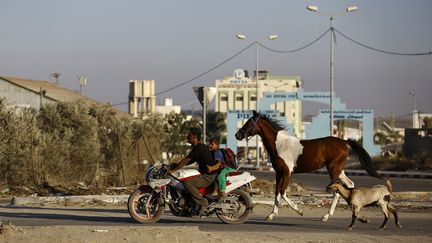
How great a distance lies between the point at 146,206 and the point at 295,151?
347 centimetres

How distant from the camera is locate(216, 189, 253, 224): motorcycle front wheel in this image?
1731cm

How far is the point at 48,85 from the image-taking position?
76688 millimetres

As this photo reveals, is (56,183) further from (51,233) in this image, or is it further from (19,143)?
(51,233)

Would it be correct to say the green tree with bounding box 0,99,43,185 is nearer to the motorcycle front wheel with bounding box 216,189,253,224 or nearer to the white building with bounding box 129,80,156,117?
the motorcycle front wheel with bounding box 216,189,253,224

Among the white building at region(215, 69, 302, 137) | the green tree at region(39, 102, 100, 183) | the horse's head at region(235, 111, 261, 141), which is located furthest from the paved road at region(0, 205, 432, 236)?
the white building at region(215, 69, 302, 137)

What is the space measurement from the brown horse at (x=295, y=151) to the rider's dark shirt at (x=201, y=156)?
1.89 meters

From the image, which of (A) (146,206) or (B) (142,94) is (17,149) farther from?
(B) (142,94)

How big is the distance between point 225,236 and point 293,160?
457cm

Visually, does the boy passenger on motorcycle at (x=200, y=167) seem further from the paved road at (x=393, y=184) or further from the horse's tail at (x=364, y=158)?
the paved road at (x=393, y=184)

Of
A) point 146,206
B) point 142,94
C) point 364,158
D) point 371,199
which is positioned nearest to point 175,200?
point 146,206

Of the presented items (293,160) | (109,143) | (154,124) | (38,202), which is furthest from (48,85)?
(293,160)

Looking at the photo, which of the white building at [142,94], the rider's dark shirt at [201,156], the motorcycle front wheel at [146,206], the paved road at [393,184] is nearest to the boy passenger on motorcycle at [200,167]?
the rider's dark shirt at [201,156]

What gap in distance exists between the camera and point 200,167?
17375 millimetres

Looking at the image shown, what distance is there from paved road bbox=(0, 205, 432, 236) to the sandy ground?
63 cm
